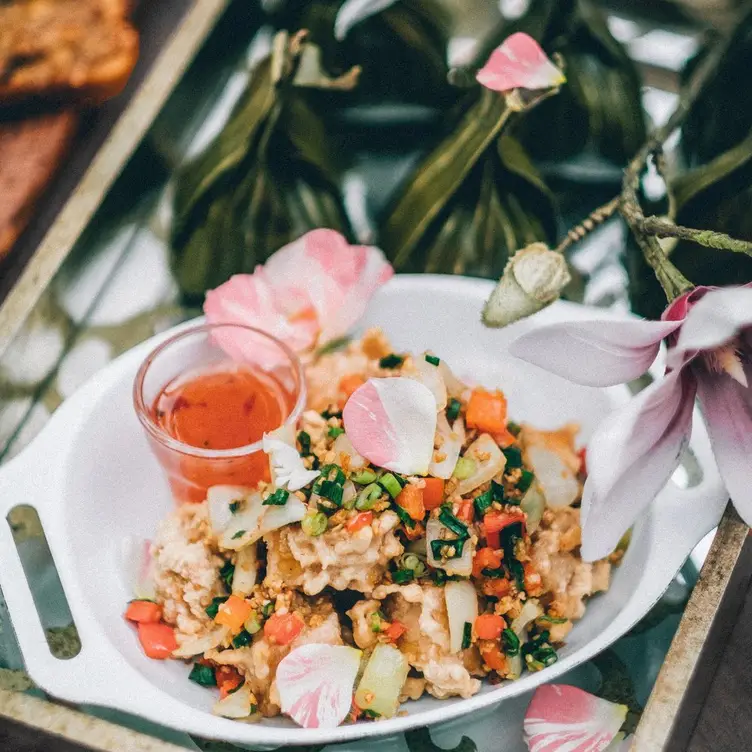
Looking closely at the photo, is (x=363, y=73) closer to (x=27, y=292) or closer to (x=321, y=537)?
(x=27, y=292)

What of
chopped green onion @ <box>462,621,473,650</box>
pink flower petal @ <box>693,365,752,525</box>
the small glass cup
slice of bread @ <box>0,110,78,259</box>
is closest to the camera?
pink flower petal @ <box>693,365,752,525</box>

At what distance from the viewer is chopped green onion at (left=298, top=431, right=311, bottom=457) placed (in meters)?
0.79

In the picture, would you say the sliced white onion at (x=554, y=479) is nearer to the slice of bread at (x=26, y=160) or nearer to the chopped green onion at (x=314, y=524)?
the chopped green onion at (x=314, y=524)

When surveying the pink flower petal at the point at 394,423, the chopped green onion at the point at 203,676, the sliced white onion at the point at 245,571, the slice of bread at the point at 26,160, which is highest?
the slice of bread at the point at 26,160

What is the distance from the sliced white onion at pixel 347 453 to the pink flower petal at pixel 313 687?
153 millimetres

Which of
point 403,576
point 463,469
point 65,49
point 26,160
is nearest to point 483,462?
point 463,469

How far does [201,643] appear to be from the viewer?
0.77 m

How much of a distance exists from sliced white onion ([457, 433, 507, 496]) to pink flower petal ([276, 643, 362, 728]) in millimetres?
184

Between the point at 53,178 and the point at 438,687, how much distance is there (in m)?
0.89

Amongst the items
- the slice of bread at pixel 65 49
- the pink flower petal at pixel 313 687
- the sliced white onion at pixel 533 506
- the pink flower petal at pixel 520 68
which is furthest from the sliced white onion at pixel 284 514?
the slice of bread at pixel 65 49

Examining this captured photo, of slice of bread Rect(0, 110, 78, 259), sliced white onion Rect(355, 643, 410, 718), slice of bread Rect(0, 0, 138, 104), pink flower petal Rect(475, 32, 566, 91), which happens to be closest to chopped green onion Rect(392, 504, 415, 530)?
sliced white onion Rect(355, 643, 410, 718)

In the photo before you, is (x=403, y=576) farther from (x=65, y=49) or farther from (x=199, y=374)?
(x=65, y=49)

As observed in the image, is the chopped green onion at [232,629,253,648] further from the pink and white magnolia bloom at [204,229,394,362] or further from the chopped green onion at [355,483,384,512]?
the pink and white magnolia bloom at [204,229,394,362]

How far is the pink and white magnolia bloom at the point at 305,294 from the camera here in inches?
36.6
